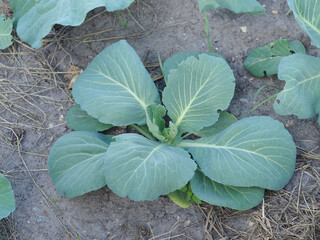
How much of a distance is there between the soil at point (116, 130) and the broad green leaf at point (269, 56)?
62 millimetres

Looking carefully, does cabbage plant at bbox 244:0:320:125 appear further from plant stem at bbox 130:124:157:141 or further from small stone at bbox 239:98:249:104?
plant stem at bbox 130:124:157:141

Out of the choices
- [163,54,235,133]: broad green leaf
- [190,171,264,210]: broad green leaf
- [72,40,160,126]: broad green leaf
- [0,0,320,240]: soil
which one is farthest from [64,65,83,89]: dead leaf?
[190,171,264,210]: broad green leaf

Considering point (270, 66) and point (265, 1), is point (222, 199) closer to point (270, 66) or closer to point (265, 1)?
point (270, 66)

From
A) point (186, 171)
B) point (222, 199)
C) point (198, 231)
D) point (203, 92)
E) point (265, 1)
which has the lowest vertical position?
point (198, 231)

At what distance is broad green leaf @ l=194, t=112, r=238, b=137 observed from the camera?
6.28ft

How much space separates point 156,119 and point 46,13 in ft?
2.60

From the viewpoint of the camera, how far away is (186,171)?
1590mm

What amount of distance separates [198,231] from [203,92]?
0.65 m

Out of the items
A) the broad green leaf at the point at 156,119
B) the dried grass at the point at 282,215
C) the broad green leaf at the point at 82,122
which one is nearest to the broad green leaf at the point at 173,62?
the broad green leaf at the point at 156,119

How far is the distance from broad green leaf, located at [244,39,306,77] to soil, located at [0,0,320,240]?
0.06 meters

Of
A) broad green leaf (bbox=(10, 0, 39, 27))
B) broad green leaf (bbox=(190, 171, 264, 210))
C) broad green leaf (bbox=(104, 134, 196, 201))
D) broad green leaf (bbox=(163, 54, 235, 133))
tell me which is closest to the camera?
broad green leaf (bbox=(104, 134, 196, 201))

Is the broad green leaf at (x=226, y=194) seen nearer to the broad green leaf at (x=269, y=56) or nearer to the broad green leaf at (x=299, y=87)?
the broad green leaf at (x=299, y=87)

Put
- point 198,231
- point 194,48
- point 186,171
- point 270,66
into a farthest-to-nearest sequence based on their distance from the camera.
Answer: point 194,48 < point 270,66 < point 198,231 < point 186,171

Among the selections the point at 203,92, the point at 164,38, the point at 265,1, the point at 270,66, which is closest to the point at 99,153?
the point at 203,92
